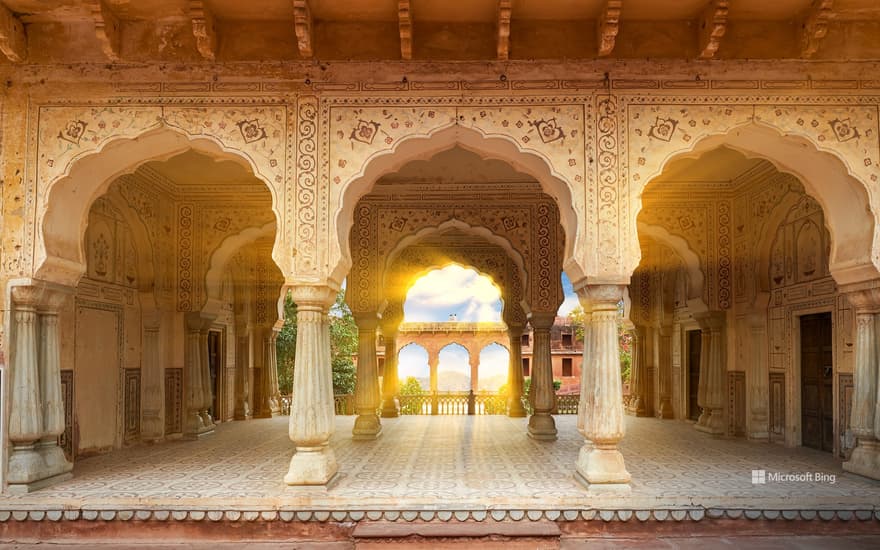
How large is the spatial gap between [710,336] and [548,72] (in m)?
6.31

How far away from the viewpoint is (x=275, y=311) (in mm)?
15125

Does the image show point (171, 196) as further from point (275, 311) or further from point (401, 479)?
point (401, 479)

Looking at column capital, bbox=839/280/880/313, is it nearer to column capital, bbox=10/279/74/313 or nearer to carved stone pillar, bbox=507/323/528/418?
carved stone pillar, bbox=507/323/528/418

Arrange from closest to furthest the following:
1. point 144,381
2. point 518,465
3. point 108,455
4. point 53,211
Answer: point 53,211, point 518,465, point 108,455, point 144,381

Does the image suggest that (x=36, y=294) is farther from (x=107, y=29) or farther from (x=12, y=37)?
(x=107, y=29)

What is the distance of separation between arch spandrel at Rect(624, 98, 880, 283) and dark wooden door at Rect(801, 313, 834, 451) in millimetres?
2519

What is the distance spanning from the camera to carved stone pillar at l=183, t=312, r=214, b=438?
1115 centimetres

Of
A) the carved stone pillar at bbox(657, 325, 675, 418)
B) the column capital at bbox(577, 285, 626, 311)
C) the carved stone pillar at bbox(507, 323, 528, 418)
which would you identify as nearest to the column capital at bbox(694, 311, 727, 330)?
the carved stone pillar at bbox(657, 325, 675, 418)

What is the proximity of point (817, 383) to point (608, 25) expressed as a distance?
5.93 m

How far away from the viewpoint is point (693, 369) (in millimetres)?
13469

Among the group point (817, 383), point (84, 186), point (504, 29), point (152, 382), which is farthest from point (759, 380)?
point (84, 186)

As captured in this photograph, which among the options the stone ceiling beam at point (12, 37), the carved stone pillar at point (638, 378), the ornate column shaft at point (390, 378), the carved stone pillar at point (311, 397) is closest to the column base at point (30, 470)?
the carved stone pillar at point (311, 397)

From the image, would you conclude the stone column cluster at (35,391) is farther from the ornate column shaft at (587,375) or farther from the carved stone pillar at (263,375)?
the carved stone pillar at (263,375)

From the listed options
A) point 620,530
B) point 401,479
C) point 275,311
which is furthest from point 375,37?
point 275,311
